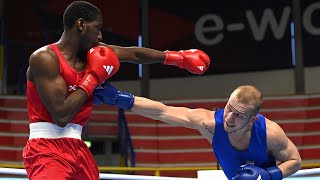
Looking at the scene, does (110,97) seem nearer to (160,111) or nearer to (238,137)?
(160,111)

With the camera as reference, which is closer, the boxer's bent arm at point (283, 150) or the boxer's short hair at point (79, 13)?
the boxer's short hair at point (79, 13)

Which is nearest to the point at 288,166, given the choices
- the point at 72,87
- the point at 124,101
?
the point at 124,101

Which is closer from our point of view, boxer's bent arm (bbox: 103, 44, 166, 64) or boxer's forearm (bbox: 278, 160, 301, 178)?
boxer's bent arm (bbox: 103, 44, 166, 64)

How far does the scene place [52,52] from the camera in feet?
8.76

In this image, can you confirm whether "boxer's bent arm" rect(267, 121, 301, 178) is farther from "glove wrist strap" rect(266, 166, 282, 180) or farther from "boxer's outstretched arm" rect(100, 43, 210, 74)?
"boxer's outstretched arm" rect(100, 43, 210, 74)

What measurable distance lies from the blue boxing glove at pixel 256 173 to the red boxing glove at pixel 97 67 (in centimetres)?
87

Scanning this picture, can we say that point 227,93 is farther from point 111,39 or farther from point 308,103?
point 111,39

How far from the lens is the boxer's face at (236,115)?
291 cm

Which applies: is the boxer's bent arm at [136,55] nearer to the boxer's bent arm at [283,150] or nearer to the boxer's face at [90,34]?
the boxer's face at [90,34]

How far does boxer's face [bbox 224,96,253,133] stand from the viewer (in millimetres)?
2908

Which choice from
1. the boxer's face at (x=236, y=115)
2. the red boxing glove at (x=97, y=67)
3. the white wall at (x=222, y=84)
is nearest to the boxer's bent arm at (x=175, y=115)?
the boxer's face at (x=236, y=115)

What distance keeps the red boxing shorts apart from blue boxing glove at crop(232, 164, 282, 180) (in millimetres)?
772

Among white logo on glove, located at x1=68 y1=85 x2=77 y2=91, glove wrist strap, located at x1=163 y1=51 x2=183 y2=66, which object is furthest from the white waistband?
glove wrist strap, located at x1=163 y1=51 x2=183 y2=66

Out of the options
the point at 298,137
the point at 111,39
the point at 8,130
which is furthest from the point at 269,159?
the point at 111,39
